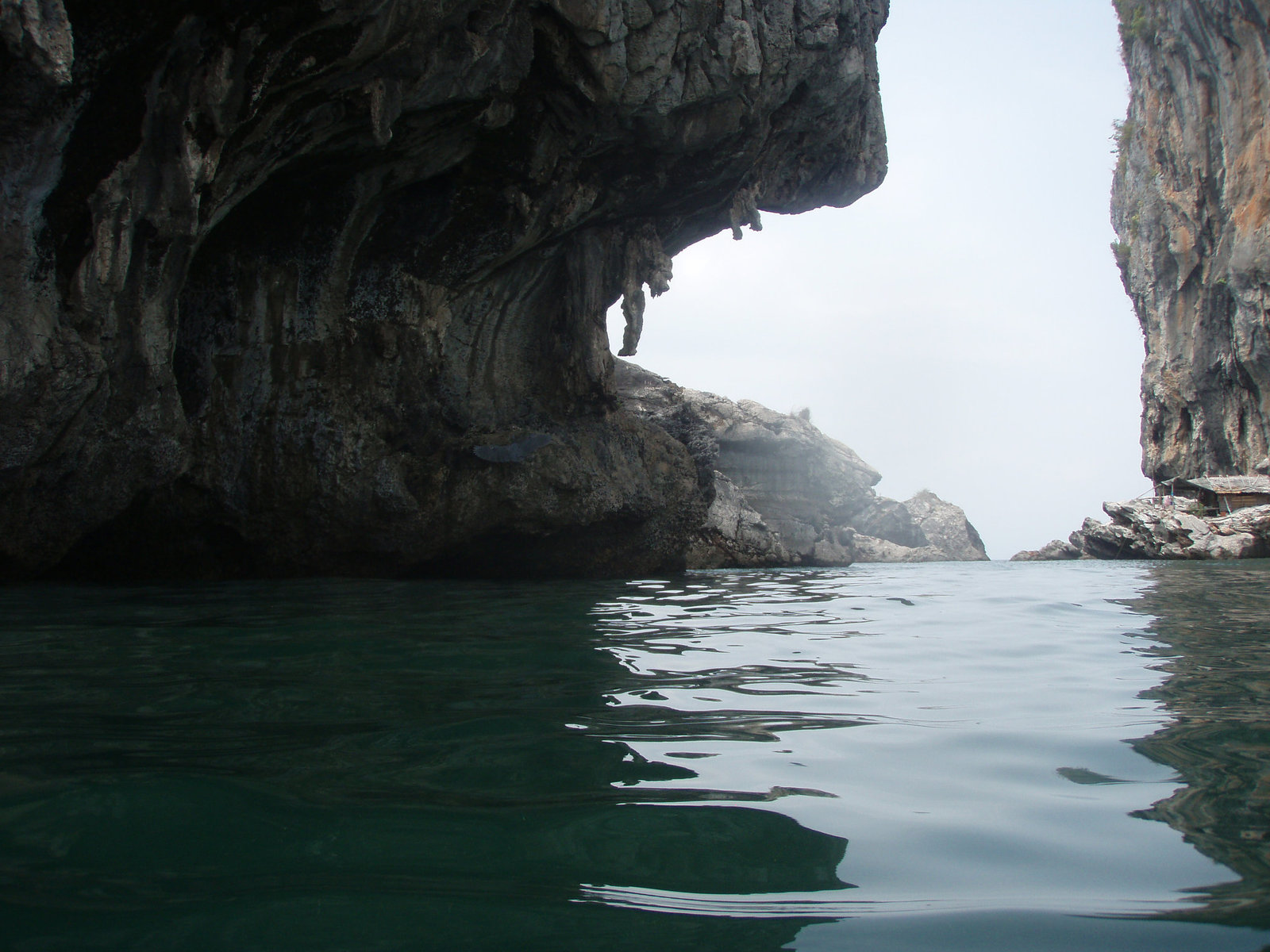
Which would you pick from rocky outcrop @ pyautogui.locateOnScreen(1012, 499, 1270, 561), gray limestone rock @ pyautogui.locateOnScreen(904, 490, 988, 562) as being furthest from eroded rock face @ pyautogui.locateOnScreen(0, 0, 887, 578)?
gray limestone rock @ pyautogui.locateOnScreen(904, 490, 988, 562)

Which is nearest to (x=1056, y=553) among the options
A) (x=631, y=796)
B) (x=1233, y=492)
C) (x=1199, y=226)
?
(x=1233, y=492)

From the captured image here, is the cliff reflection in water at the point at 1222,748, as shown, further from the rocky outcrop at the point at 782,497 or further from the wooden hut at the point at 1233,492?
the wooden hut at the point at 1233,492

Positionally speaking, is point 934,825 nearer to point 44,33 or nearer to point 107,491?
point 44,33

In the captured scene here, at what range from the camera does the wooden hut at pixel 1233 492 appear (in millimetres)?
17797

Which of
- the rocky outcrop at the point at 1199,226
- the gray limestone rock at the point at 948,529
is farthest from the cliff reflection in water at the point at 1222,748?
the gray limestone rock at the point at 948,529

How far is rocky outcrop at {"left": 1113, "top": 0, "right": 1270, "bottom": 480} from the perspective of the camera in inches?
759

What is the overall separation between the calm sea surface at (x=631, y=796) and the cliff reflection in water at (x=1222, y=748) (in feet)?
0.04

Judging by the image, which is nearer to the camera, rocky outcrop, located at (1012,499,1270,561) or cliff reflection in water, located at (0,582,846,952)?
cliff reflection in water, located at (0,582,846,952)

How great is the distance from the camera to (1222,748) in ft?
6.77

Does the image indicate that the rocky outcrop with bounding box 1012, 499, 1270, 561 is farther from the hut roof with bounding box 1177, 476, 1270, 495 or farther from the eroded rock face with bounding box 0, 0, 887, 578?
the eroded rock face with bounding box 0, 0, 887, 578

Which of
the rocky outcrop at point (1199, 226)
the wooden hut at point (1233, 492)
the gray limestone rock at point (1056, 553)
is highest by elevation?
the rocky outcrop at point (1199, 226)

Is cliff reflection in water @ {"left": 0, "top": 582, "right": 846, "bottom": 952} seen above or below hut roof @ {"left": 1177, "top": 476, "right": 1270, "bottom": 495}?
below

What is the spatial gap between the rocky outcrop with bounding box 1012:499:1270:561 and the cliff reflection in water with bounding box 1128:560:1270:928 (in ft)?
42.2

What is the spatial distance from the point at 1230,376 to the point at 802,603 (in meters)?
21.5
